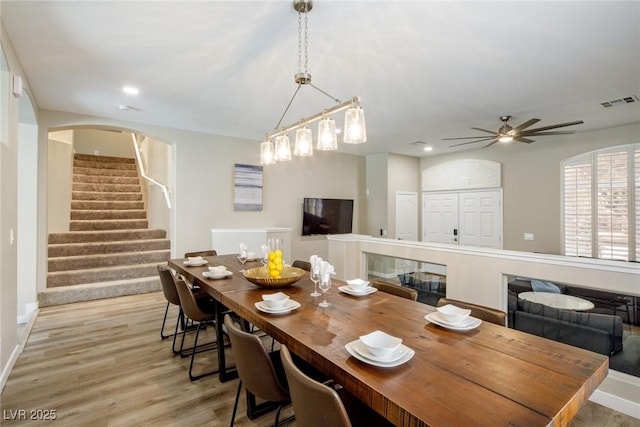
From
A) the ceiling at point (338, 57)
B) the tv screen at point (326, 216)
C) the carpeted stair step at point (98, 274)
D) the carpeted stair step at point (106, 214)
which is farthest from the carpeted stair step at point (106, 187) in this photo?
the tv screen at point (326, 216)

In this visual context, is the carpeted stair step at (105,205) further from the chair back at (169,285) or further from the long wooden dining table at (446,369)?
the long wooden dining table at (446,369)

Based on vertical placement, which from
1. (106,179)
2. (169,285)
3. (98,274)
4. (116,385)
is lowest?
(116,385)

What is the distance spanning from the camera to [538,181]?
18.7 ft

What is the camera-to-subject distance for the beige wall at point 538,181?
5.20 metres

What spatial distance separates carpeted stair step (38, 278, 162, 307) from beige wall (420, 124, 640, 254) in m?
6.68

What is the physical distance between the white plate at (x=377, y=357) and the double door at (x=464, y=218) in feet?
19.4

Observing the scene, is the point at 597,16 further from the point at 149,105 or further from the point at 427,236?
the point at 427,236

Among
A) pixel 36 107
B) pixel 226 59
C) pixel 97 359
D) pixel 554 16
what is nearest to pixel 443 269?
pixel 554 16

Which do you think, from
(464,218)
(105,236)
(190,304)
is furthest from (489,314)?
(105,236)

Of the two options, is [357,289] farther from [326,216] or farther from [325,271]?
[326,216]

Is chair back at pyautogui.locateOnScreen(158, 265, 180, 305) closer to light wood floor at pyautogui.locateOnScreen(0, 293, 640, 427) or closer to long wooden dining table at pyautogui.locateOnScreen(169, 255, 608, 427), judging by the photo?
light wood floor at pyautogui.locateOnScreen(0, 293, 640, 427)

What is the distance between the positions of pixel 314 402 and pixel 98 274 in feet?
17.5

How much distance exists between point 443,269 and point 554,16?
2.46m

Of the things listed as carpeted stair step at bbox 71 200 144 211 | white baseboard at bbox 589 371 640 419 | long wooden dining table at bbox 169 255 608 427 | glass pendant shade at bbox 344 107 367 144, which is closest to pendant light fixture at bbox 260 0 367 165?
glass pendant shade at bbox 344 107 367 144
